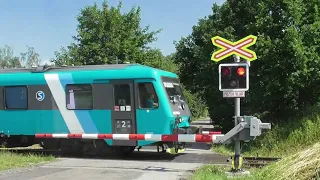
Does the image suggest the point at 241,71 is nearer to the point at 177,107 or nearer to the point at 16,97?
the point at 177,107

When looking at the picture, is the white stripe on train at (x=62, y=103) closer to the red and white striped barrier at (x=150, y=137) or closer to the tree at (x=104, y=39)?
the red and white striped barrier at (x=150, y=137)

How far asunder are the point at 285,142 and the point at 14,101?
949cm

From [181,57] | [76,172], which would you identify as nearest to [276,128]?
[76,172]

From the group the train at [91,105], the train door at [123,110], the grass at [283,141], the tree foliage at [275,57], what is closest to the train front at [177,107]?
the train at [91,105]

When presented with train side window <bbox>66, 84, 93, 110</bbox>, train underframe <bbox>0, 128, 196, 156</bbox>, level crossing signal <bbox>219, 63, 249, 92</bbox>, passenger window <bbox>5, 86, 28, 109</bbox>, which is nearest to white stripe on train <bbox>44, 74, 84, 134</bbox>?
train side window <bbox>66, 84, 93, 110</bbox>

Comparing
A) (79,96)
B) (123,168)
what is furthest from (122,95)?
(123,168)

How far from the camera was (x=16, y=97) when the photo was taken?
49.4ft

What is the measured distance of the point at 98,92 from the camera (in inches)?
557

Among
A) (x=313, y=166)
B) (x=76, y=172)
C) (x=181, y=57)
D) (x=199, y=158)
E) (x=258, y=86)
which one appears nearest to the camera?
(x=313, y=166)

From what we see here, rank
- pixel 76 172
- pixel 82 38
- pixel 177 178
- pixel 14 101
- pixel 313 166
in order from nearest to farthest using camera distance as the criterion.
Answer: pixel 313 166 → pixel 177 178 → pixel 76 172 → pixel 14 101 → pixel 82 38

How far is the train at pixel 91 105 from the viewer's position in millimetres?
13641

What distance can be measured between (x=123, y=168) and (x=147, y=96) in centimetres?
283

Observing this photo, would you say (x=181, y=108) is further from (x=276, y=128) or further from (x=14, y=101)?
(x=14, y=101)

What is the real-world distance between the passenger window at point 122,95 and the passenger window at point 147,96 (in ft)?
1.31
